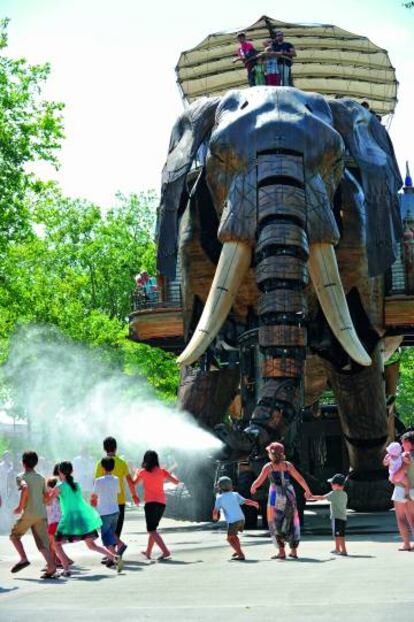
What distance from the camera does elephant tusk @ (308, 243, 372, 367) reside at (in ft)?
55.9

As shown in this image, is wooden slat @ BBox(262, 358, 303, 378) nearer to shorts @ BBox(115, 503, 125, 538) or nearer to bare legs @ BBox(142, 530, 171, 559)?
shorts @ BBox(115, 503, 125, 538)

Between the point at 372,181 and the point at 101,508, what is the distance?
23.0 ft

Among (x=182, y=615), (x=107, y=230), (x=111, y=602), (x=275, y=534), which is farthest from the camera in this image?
(x=107, y=230)

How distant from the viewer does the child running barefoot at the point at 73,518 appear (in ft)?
46.8

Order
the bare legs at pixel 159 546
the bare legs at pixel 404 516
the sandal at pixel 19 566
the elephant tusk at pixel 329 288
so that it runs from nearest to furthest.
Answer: the sandal at pixel 19 566
the bare legs at pixel 159 546
the bare legs at pixel 404 516
the elephant tusk at pixel 329 288

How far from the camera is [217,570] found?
13242 mm

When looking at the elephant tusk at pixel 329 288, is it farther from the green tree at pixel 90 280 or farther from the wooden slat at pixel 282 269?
the green tree at pixel 90 280

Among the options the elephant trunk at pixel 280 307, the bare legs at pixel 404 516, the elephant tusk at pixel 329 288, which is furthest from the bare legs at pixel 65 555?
the elephant tusk at pixel 329 288

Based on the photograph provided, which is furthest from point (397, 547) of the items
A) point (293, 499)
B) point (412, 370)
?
point (412, 370)

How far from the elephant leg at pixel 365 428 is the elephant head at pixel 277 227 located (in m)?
2.25

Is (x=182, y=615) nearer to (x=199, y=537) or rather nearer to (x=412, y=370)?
(x=199, y=537)

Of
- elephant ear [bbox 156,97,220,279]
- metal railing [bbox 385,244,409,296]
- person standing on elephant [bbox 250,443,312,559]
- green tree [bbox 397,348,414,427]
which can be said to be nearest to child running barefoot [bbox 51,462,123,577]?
person standing on elephant [bbox 250,443,312,559]

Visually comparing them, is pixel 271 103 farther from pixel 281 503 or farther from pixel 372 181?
pixel 281 503

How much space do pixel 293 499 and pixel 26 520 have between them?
8.99ft
